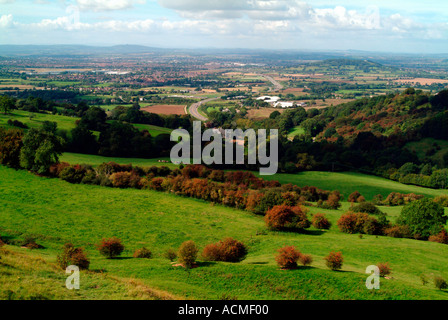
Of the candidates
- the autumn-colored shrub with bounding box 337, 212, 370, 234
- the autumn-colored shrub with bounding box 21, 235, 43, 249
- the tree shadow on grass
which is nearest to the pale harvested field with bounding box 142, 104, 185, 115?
the autumn-colored shrub with bounding box 337, 212, 370, 234

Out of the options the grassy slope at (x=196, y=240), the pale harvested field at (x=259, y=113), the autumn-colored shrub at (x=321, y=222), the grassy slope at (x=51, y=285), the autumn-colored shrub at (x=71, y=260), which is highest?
the pale harvested field at (x=259, y=113)

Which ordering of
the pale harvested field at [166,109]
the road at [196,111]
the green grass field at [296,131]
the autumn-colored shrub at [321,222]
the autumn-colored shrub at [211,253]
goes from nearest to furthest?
the autumn-colored shrub at [211,253], the autumn-colored shrub at [321,222], the green grass field at [296,131], the road at [196,111], the pale harvested field at [166,109]

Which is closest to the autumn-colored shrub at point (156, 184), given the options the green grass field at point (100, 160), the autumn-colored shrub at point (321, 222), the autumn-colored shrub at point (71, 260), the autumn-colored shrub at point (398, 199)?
the green grass field at point (100, 160)

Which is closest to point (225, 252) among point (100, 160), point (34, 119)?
point (100, 160)

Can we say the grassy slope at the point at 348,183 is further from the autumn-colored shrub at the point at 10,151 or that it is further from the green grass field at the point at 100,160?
the autumn-colored shrub at the point at 10,151

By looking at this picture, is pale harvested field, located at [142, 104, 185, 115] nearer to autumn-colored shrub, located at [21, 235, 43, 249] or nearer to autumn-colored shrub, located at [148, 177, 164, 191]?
autumn-colored shrub, located at [148, 177, 164, 191]
